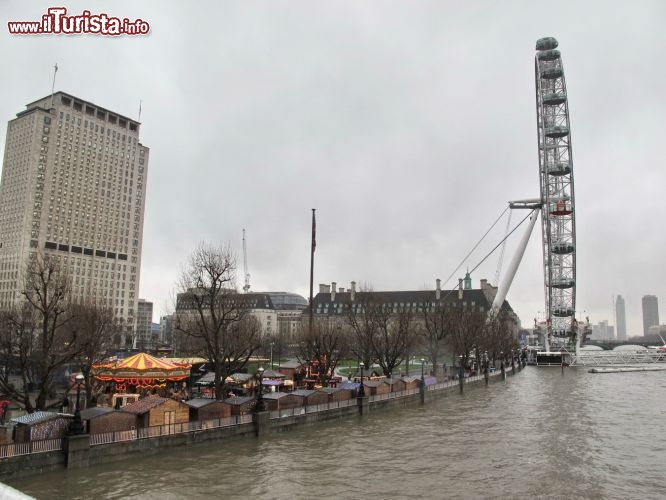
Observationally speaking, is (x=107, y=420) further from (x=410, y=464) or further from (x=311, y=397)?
(x=311, y=397)

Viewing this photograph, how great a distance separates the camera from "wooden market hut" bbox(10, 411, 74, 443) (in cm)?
2195

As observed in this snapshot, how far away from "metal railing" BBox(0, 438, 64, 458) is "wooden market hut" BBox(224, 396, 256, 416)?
10.1m

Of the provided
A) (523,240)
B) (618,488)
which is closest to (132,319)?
(523,240)

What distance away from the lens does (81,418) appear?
2333cm

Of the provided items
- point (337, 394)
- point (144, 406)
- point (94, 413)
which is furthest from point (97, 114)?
point (94, 413)

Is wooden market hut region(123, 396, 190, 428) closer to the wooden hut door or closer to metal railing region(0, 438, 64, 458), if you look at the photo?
the wooden hut door

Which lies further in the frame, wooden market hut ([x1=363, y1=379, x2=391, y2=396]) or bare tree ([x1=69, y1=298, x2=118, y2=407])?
wooden market hut ([x1=363, y1=379, x2=391, y2=396])

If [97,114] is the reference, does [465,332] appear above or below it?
below

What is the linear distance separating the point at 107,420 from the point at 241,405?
26.2ft

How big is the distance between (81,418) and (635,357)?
126 metres

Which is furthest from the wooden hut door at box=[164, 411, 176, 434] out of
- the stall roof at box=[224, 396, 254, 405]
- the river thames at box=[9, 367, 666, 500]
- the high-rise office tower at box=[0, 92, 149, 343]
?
the high-rise office tower at box=[0, 92, 149, 343]

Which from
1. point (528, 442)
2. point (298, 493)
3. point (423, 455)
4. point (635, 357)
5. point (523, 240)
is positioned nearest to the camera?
point (298, 493)

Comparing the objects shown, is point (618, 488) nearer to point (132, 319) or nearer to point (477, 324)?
point (477, 324)

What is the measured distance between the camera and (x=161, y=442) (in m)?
25.2
